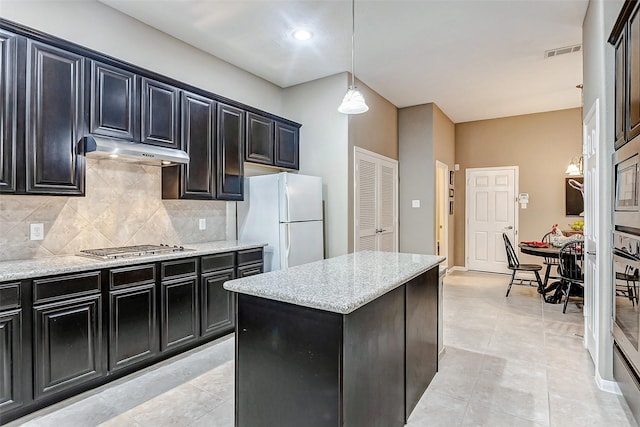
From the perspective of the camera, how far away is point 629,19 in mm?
2064

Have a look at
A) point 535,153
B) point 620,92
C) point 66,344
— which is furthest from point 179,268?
point 535,153

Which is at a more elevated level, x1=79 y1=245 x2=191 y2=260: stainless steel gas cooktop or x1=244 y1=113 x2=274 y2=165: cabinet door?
x1=244 y1=113 x2=274 y2=165: cabinet door

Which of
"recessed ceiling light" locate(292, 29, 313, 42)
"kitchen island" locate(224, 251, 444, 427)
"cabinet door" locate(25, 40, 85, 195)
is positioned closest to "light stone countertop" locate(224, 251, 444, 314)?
"kitchen island" locate(224, 251, 444, 427)

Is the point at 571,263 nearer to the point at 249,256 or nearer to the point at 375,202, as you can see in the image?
the point at 375,202

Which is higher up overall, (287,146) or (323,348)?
(287,146)

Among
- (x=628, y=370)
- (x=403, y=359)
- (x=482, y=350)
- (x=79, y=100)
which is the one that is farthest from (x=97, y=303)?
(x=628, y=370)

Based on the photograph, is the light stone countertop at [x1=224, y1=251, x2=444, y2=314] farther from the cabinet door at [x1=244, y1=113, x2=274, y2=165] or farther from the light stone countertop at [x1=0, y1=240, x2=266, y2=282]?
the cabinet door at [x1=244, y1=113, x2=274, y2=165]

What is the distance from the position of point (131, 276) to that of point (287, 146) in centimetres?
256

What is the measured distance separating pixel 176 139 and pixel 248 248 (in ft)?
4.21

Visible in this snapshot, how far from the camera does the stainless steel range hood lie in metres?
2.56

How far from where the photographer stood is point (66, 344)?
2.30 m

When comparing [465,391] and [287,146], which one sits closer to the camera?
[465,391]

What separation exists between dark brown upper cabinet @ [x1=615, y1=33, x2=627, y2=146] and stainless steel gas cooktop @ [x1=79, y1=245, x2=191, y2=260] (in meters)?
3.45

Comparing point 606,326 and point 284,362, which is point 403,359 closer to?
point 284,362
